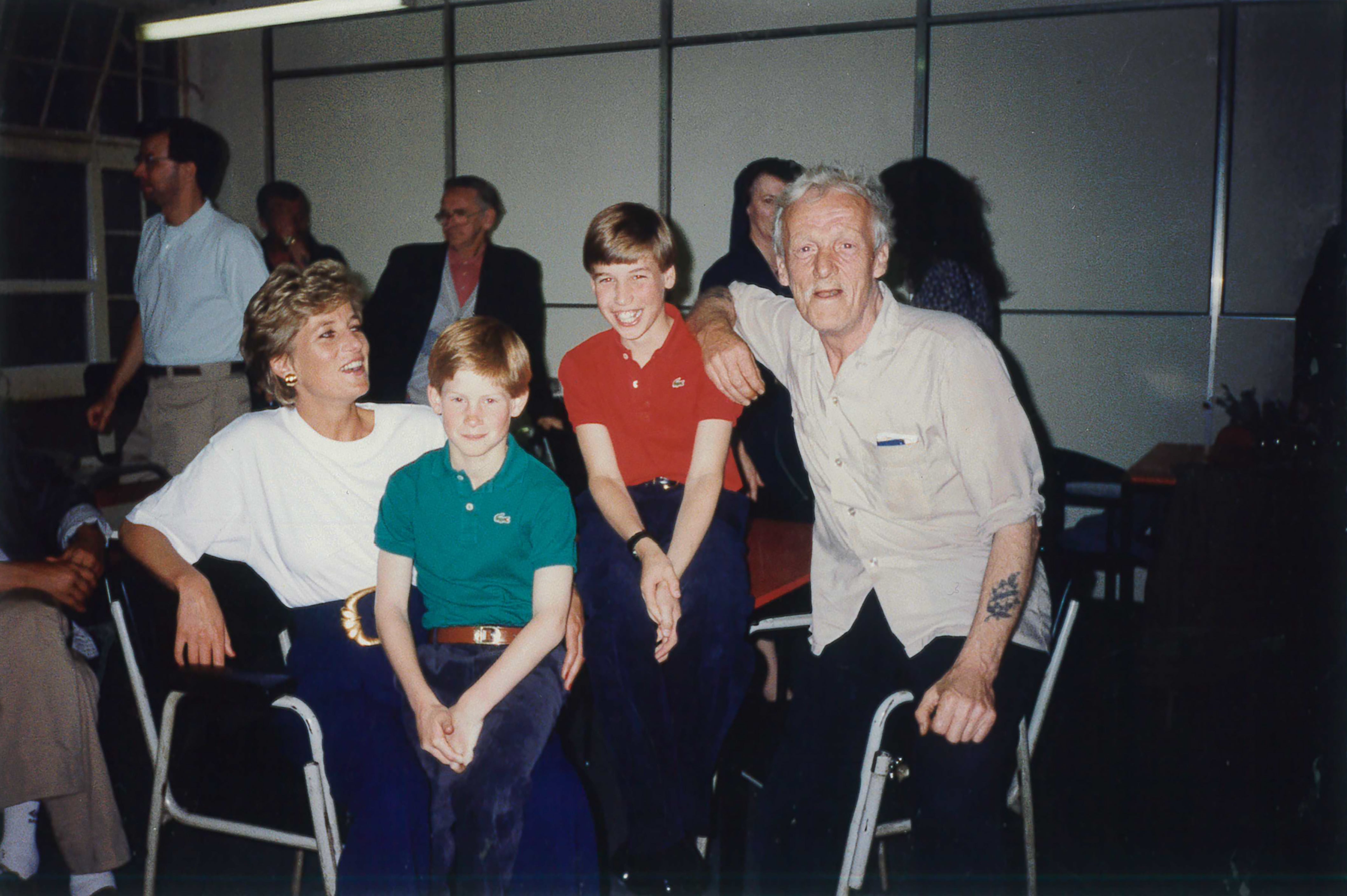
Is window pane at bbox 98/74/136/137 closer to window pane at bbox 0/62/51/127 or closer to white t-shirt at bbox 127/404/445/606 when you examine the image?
window pane at bbox 0/62/51/127

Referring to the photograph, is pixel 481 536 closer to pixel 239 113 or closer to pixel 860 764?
pixel 860 764

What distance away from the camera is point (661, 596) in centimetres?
183

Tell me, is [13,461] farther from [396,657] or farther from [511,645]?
[511,645]

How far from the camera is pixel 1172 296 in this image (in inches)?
173

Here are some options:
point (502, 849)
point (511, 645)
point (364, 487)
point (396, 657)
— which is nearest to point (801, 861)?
point (502, 849)

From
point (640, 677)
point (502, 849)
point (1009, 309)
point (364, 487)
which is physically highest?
point (1009, 309)

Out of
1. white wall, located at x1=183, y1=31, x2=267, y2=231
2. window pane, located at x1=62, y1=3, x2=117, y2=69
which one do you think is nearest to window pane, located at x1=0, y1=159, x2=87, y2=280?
window pane, located at x1=62, y1=3, x2=117, y2=69

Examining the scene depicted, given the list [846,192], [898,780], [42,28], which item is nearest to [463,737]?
[898,780]

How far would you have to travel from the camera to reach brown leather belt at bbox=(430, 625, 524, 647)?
170 centimetres

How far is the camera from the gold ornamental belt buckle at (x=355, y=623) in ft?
5.97

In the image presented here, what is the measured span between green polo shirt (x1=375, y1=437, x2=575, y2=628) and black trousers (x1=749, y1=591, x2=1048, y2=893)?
23.9 inches

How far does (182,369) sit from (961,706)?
2894 millimetres

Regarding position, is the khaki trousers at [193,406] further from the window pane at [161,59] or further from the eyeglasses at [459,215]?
the window pane at [161,59]

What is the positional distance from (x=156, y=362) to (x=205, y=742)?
1992 mm
